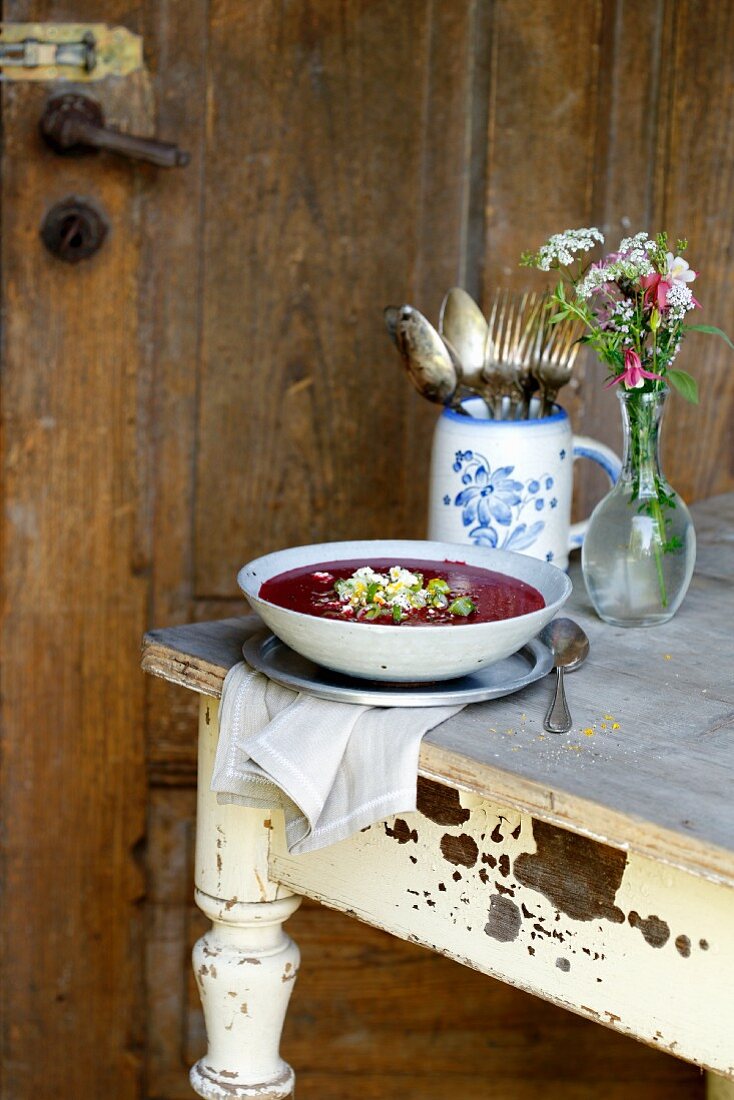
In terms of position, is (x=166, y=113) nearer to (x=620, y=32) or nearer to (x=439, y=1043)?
(x=620, y=32)

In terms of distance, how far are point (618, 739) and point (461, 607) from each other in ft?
0.43

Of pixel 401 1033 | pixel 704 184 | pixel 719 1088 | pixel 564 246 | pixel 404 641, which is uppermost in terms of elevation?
pixel 704 184

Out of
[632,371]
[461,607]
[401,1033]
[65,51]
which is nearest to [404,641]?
[461,607]

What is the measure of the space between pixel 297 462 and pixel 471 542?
1.91 ft

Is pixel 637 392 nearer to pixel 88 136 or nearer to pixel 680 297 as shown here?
pixel 680 297

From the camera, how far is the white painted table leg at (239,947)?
3.17 ft

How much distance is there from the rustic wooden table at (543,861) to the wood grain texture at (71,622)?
662 mm

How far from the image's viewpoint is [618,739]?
32.7 inches

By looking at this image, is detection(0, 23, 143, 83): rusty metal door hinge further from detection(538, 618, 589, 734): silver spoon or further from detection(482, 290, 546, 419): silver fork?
detection(538, 618, 589, 734): silver spoon

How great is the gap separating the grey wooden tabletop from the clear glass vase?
2 centimetres

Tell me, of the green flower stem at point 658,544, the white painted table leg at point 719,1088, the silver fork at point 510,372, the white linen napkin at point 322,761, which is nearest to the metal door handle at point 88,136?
the silver fork at point 510,372

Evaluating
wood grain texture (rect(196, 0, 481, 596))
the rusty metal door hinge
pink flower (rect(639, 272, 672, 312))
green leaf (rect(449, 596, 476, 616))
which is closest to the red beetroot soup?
green leaf (rect(449, 596, 476, 616))

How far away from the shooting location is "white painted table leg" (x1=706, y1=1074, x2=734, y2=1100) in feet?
4.71

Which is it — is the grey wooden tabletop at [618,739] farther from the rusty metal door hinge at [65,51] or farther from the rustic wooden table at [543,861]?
the rusty metal door hinge at [65,51]
